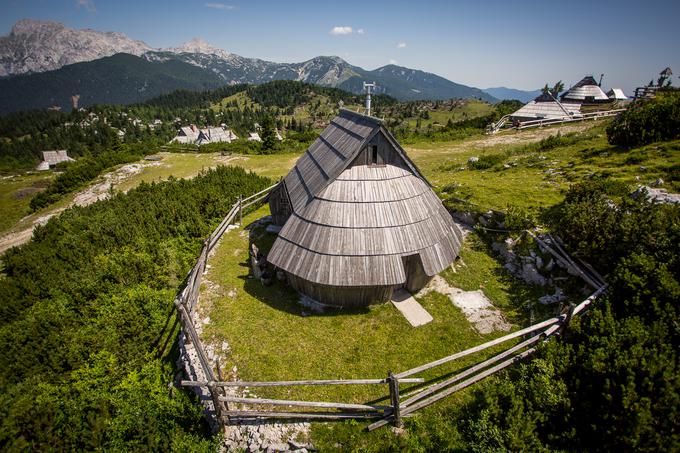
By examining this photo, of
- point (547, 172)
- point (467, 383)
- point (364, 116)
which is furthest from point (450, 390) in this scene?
point (547, 172)

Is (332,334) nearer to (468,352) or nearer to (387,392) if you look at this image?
(387,392)

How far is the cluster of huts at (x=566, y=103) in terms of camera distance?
4806 centimetres

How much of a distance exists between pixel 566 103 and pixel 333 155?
59755 mm

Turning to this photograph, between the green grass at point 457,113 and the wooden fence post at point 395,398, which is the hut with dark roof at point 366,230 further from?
the green grass at point 457,113

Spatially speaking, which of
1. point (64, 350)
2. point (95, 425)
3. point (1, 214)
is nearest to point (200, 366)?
point (95, 425)

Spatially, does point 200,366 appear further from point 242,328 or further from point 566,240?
point 566,240

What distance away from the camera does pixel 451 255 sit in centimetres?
1600

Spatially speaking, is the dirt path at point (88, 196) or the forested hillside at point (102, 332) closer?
the forested hillside at point (102, 332)

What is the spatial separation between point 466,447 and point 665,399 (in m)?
5.23

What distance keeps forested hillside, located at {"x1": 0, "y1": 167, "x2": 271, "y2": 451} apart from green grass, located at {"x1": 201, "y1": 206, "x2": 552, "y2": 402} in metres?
2.62

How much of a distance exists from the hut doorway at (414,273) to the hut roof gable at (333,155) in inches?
191

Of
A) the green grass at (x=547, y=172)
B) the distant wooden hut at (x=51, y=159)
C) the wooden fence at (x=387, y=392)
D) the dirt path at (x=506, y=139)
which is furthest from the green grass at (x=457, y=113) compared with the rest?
the distant wooden hut at (x=51, y=159)

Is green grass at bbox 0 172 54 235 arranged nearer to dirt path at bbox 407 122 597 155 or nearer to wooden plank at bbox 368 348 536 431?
wooden plank at bbox 368 348 536 431

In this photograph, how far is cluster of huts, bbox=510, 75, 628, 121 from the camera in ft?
158
